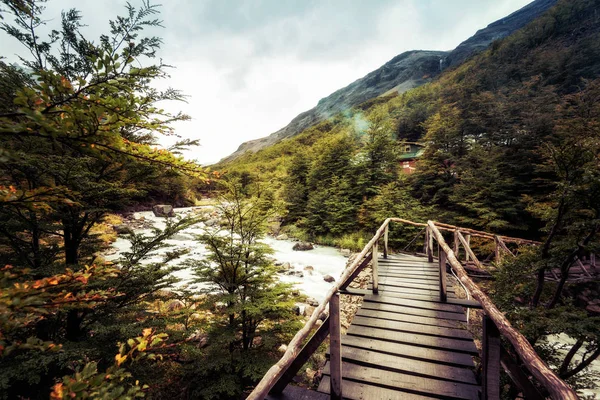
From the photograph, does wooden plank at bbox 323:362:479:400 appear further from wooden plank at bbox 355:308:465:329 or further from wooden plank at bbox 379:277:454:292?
wooden plank at bbox 379:277:454:292

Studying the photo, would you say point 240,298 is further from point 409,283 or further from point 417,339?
point 409,283

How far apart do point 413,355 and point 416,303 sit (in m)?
1.45

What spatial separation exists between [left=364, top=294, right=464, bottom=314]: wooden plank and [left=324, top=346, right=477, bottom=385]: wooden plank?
135 cm

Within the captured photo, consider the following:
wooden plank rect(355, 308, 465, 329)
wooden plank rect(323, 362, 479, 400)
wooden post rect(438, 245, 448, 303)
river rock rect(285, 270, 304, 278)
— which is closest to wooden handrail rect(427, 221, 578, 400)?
wooden plank rect(323, 362, 479, 400)

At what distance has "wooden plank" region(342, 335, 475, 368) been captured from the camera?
256 centimetres

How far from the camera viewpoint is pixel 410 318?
353 centimetres

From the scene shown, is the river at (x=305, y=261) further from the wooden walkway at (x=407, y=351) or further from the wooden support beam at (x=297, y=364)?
the wooden support beam at (x=297, y=364)

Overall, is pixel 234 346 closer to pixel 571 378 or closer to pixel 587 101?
pixel 571 378

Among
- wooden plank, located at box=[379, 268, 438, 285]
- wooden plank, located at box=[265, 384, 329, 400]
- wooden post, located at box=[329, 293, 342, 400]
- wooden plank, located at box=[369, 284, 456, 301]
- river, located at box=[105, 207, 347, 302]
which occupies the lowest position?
river, located at box=[105, 207, 347, 302]

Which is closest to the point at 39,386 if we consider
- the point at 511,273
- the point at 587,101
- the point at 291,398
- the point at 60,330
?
the point at 60,330

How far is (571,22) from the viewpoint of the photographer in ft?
93.8

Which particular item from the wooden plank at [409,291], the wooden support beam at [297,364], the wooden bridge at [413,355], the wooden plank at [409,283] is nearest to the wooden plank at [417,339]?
the wooden bridge at [413,355]

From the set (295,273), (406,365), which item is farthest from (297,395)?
(295,273)

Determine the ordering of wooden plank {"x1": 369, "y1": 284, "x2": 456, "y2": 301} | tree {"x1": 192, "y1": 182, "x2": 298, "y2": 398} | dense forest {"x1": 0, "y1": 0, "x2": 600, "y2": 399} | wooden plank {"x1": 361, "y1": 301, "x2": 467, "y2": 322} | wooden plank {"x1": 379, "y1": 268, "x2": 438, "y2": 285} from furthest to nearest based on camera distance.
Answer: wooden plank {"x1": 379, "y1": 268, "x2": 438, "y2": 285} < wooden plank {"x1": 369, "y1": 284, "x2": 456, "y2": 301} < tree {"x1": 192, "y1": 182, "x2": 298, "y2": 398} < wooden plank {"x1": 361, "y1": 301, "x2": 467, "y2": 322} < dense forest {"x1": 0, "y1": 0, "x2": 600, "y2": 399}
